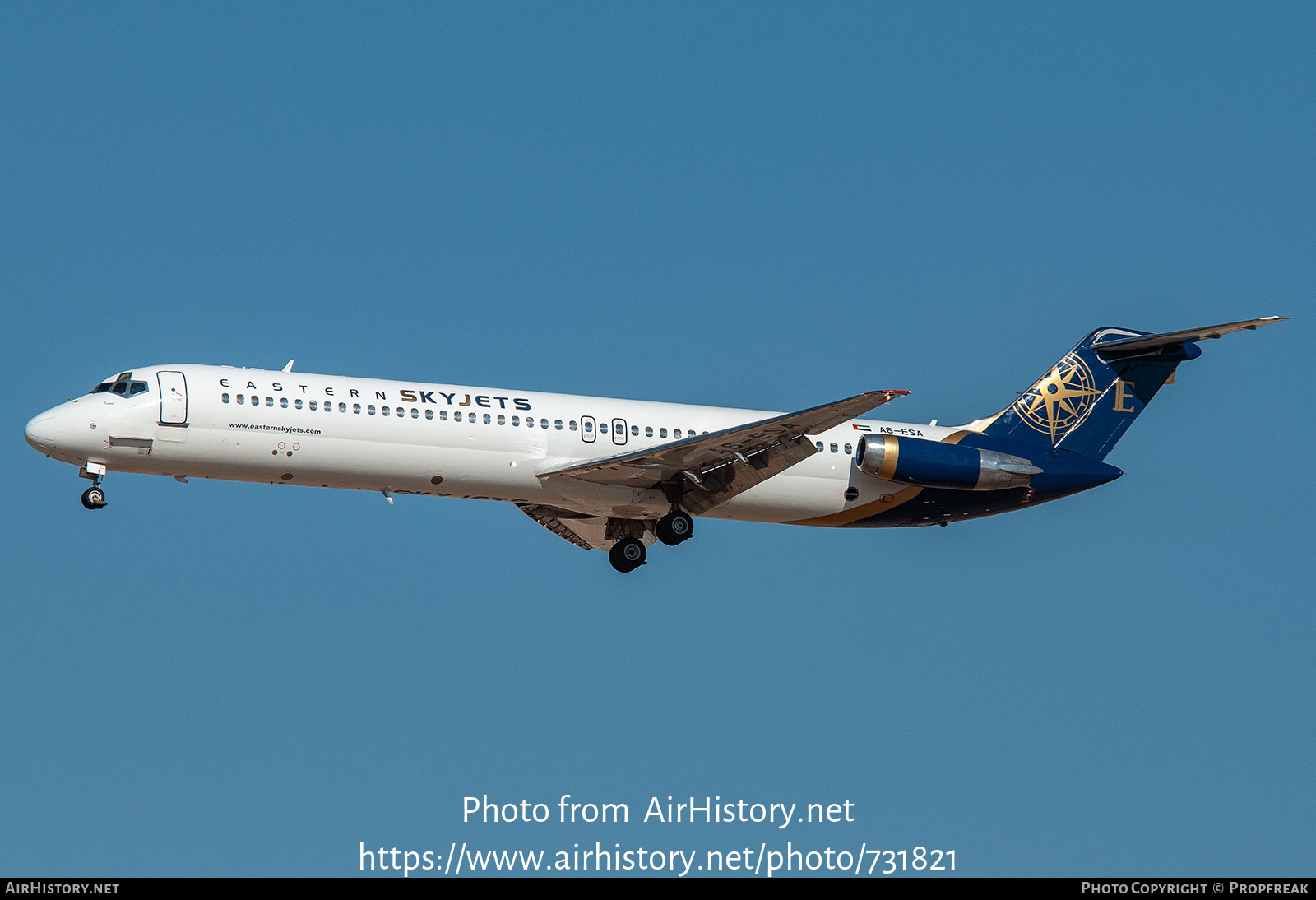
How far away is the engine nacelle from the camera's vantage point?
35.3m

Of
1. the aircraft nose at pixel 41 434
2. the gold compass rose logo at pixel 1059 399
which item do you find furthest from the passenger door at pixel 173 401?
the gold compass rose logo at pixel 1059 399

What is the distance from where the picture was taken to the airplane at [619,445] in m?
32.0

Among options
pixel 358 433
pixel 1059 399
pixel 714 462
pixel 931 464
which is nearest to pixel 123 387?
pixel 358 433

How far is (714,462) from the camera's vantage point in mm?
34438

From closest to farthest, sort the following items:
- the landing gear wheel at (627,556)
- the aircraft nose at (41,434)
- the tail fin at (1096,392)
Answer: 1. the aircraft nose at (41,434)
2. the landing gear wheel at (627,556)
3. the tail fin at (1096,392)

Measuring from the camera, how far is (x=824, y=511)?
36.6 meters

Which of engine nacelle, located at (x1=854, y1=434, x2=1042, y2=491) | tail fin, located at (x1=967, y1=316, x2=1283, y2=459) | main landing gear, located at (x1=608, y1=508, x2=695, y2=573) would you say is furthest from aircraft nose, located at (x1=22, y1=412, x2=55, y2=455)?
tail fin, located at (x1=967, y1=316, x2=1283, y2=459)

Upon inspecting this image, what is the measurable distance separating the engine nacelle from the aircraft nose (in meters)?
16.9

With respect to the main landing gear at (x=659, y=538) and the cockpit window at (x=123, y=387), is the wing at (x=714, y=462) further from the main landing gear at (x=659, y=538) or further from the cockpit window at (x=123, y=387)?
the cockpit window at (x=123, y=387)

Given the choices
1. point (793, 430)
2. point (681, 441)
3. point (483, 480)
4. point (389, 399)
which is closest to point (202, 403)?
point (389, 399)

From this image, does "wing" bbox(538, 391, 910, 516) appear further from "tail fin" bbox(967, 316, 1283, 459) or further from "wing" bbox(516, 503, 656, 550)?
"tail fin" bbox(967, 316, 1283, 459)

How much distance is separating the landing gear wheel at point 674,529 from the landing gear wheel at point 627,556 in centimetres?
261
